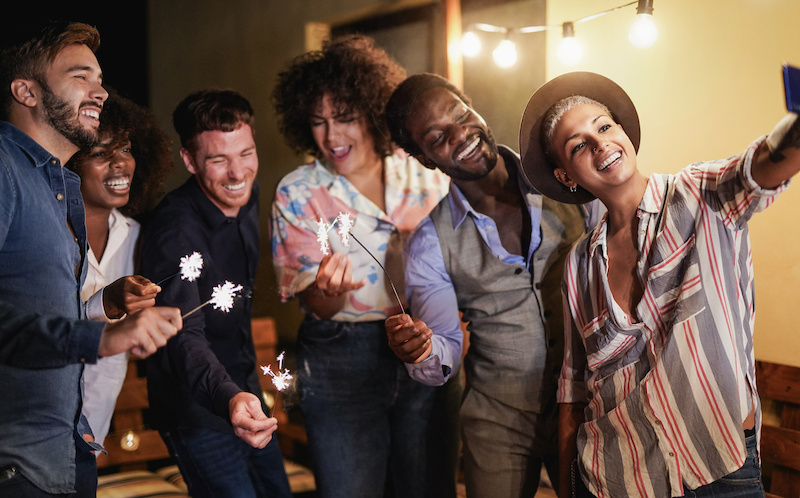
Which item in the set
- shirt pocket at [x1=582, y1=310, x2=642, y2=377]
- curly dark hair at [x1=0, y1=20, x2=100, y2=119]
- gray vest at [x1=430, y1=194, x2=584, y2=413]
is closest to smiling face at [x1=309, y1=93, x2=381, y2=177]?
gray vest at [x1=430, y1=194, x2=584, y2=413]

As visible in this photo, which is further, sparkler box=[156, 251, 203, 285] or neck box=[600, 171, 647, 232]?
sparkler box=[156, 251, 203, 285]

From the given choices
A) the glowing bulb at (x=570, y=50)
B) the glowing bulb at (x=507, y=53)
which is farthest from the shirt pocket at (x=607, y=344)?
the glowing bulb at (x=507, y=53)

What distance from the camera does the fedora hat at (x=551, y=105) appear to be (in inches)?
72.0

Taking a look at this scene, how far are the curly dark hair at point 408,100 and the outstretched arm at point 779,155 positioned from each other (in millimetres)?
1025

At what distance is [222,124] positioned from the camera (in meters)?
2.14

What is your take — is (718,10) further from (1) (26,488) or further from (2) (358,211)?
(1) (26,488)

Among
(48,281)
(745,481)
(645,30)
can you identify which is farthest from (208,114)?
(745,481)

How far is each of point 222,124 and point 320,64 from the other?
0.56 meters

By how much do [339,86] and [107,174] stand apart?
89 cm

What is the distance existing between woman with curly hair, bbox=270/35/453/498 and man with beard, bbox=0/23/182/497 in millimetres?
750

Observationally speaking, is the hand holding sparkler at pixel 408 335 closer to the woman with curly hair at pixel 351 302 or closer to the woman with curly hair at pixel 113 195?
the woman with curly hair at pixel 351 302

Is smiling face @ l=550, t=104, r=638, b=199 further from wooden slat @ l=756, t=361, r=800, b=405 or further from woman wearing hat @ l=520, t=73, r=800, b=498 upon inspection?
wooden slat @ l=756, t=361, r=800, b=405

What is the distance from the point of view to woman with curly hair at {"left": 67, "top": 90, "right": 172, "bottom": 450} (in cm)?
198

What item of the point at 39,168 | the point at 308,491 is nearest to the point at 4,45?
the point at 39,168
